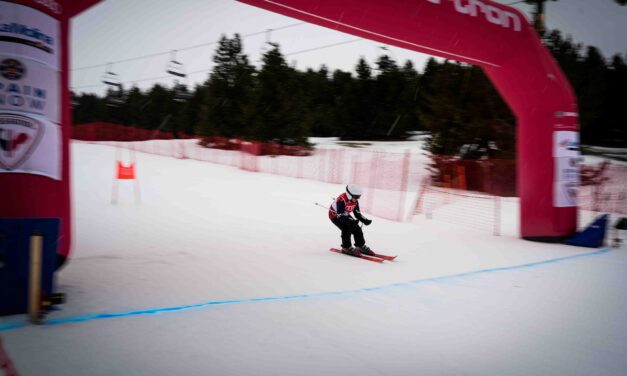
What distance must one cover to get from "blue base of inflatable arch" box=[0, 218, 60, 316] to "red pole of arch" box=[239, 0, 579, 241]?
6243 mm

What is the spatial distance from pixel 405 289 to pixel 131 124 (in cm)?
8591

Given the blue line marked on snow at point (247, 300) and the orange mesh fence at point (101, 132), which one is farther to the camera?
the orange mesh fence at point (101, 132)

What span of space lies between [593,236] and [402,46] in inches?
222

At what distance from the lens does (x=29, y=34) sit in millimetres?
4160

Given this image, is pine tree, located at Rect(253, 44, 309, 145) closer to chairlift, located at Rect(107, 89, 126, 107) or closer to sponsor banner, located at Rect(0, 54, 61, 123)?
Result: chairlift, located at Rect(107, 89, 126, 107)

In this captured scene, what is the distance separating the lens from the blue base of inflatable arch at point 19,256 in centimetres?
372

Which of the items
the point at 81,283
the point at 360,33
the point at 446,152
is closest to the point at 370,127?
the point at 446,152

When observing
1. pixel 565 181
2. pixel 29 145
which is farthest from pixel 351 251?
pixel 565 181

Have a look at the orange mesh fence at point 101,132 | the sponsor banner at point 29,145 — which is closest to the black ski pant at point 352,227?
the sponsor banner at point 29,145

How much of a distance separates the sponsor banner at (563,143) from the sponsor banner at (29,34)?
29.9 ft

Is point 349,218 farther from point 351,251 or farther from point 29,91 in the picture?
point 29,91

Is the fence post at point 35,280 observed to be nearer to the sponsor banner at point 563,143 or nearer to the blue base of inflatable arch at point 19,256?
the blue base of inflatable arch at point 19,256

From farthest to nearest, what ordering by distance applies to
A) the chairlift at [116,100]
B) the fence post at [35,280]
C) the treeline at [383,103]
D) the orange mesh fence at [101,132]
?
the orange mesh fence at [101,132]
the chairlift at [116,100]
the treeline at [383,103]
the fence post at [35,280]

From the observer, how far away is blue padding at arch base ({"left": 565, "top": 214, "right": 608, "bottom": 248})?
8961mm
